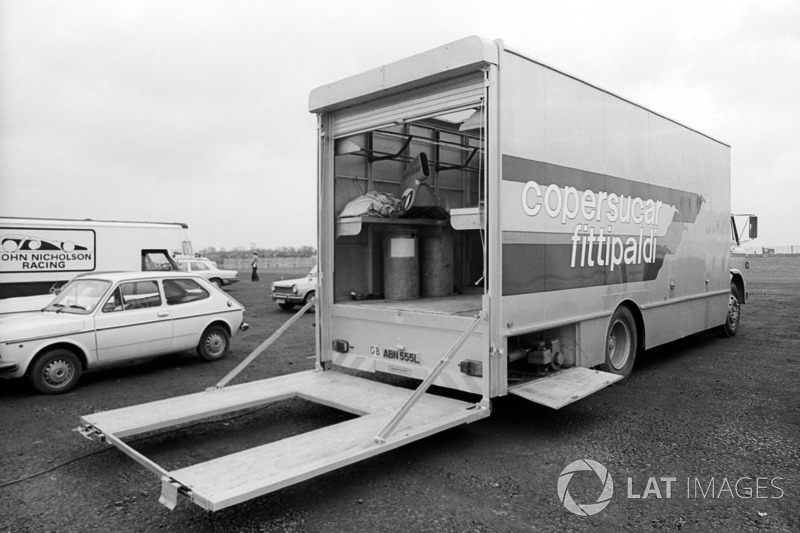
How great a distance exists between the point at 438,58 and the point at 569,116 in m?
1.60

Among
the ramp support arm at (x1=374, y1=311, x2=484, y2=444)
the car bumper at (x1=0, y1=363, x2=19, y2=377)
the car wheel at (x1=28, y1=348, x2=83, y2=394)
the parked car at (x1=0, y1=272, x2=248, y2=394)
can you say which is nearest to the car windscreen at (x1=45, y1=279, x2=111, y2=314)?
the parked car at (x1=0, y1=272, x2=248, y2=394)

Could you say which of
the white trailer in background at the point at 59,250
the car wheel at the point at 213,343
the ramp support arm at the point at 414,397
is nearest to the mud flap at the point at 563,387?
the ramp support arm at the point at 414,397

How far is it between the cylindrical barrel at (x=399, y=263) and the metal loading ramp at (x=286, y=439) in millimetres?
1277

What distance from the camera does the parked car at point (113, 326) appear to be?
7195 mm

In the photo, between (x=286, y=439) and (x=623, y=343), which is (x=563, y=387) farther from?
(x=286, y=439)

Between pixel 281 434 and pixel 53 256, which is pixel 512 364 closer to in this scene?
pixel 281 434

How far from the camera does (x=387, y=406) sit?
5.24 meters

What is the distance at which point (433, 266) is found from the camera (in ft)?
24.2

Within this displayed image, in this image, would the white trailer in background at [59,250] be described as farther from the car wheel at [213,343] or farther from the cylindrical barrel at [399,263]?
the cylindrical barrel at [399,263]

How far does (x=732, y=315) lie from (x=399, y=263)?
7423mm

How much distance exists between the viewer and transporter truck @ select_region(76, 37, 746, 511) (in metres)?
4.85

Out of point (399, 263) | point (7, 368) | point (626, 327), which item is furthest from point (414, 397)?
point (7, 368)

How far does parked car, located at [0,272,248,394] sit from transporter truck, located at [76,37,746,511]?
2.94m

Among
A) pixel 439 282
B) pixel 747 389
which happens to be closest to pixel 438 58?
pixel 439 282
